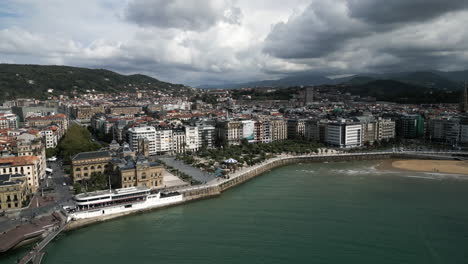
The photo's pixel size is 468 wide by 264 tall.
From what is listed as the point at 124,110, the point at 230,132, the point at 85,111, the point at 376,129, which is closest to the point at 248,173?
the point at 230,132

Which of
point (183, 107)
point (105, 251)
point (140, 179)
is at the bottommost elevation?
point (105, 251)

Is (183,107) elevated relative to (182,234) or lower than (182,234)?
elevated

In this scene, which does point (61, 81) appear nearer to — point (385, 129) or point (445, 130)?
point (385, 129)

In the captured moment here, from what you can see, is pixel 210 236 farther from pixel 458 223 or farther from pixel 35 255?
pixel 458 223

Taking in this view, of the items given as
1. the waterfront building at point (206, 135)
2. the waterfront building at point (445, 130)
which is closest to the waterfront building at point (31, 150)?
the waterfront building at point (206, 135)

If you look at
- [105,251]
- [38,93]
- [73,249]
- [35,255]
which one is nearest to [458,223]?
[105,251]

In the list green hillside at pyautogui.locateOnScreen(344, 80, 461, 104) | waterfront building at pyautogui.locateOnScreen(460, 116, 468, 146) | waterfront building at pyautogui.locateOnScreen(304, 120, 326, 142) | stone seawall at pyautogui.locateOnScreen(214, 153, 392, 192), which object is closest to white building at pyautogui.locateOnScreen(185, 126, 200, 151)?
stone seawall at pyautogui.locateOnScreen(214, 153, 392, 192)

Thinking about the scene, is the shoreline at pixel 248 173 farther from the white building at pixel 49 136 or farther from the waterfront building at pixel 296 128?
the white building at pixel 49 136
